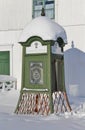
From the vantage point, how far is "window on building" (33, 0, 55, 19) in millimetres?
17891

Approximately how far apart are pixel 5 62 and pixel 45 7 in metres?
3.16

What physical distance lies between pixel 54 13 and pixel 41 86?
7.12 meters

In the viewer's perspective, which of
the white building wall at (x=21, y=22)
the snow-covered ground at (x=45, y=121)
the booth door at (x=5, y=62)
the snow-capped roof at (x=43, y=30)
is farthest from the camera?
the booth door at (x=5, y=62)

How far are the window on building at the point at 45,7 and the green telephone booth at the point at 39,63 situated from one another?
6434 mm

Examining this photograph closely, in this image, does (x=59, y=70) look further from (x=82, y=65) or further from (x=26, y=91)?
(x=82, y=65)

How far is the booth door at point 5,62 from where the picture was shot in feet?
61.7

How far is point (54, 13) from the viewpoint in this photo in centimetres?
1780

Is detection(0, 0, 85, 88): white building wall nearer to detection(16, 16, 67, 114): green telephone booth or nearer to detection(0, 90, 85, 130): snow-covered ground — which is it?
detection(16, 16, 67, 114): green telephone booth

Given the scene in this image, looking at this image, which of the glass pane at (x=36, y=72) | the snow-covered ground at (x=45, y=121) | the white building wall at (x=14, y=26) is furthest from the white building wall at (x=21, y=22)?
the glass pane at (x=36, y=72)

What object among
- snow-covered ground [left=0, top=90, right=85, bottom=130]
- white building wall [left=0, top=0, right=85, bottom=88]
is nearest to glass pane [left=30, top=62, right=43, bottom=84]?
snow-covered ground [left=0, top=90, right=85, bottom=130]

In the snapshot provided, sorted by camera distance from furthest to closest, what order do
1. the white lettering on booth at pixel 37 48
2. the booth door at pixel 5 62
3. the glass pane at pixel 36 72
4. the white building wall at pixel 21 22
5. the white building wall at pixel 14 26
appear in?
the booth door at pixel 5 62 → the white building wall at pixel 14 26 → the white building wall at pixel 21 22 → the glass pane at pixel 36 72 → the white lettering on booth at pixel 37 48

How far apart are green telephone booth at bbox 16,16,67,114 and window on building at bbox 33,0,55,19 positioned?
6434 mm

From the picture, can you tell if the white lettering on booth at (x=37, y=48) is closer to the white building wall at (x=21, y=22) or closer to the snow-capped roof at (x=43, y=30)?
the snow-capped roof at (x=43, y=30)

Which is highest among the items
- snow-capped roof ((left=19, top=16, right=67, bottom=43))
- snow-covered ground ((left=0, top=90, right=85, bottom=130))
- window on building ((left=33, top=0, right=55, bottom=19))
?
window on building ((left=33, top=0, right=55, bottom=19))
